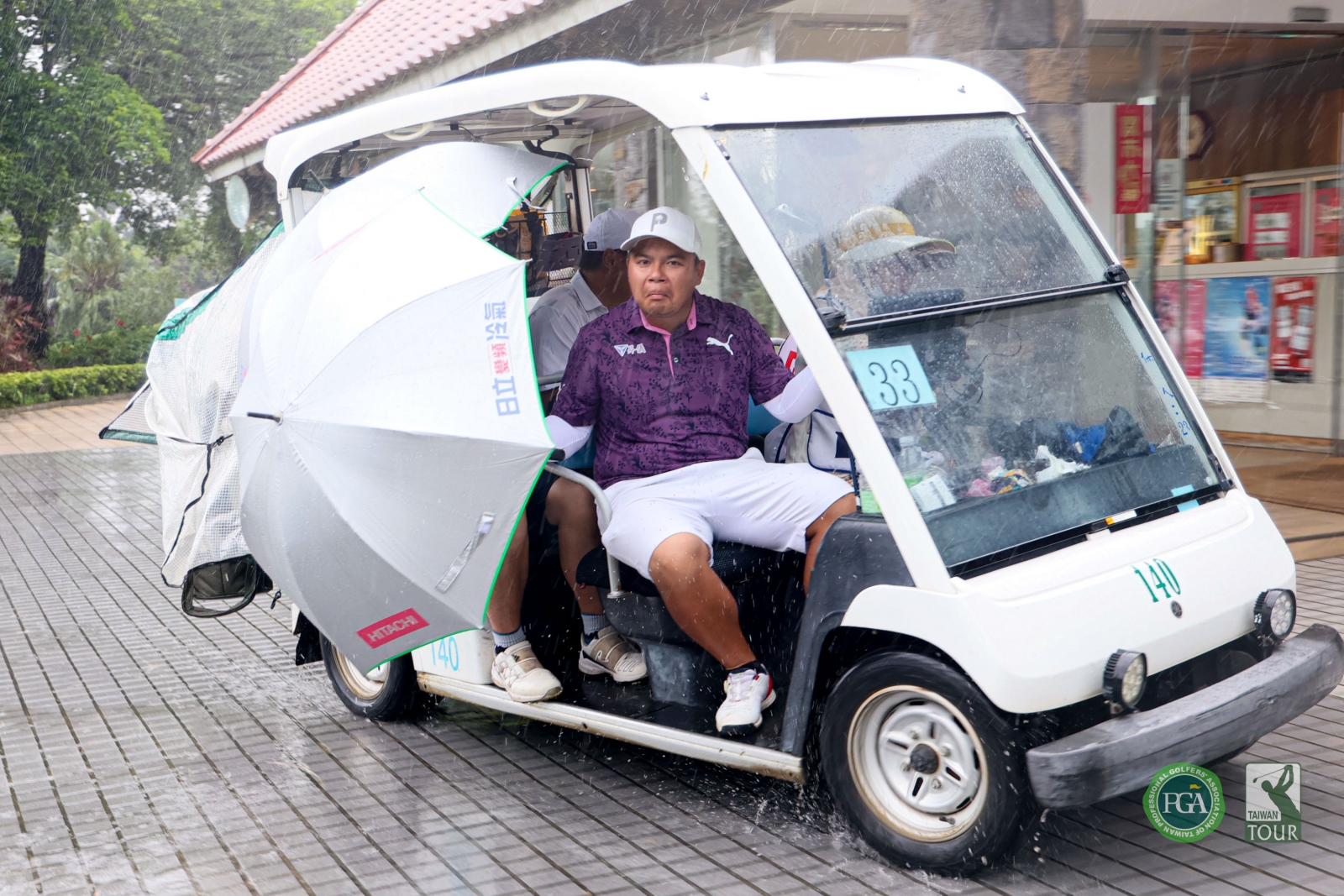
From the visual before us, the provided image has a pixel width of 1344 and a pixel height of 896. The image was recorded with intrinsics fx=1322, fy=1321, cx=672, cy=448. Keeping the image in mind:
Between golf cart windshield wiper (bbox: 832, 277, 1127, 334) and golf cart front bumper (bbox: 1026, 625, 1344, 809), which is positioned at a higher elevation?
golf cart windshield wiper (bbox: 832, 277, 1127, 334)

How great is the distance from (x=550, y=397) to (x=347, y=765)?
4.82 feet

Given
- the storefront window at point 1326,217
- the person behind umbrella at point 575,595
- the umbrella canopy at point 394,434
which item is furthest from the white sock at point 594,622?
the storefront window at point 1326,217

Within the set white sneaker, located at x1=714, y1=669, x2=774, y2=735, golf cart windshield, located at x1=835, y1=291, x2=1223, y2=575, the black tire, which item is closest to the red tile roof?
golf cart windshield, located at x1=835, y1=291, x2=1223, y2=575

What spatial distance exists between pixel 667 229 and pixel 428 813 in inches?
78.0

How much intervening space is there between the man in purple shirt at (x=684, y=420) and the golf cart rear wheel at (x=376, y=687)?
121 cm

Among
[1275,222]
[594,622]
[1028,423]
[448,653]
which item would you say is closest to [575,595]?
[594,622]

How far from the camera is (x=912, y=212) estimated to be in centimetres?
382

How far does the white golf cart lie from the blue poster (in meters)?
6.83

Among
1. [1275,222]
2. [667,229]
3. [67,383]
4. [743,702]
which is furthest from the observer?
[67,383]

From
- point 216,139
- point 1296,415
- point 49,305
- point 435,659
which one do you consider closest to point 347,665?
point 435,659

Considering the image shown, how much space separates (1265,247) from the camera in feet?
33.5

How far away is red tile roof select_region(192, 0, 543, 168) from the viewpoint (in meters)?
9.65

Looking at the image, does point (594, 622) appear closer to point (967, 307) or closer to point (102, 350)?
point (967, 307)

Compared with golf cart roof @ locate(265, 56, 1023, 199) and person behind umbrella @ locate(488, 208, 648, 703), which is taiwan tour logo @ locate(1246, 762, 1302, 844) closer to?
person behind umbrella @ locate(488, 208, 648, 703)
